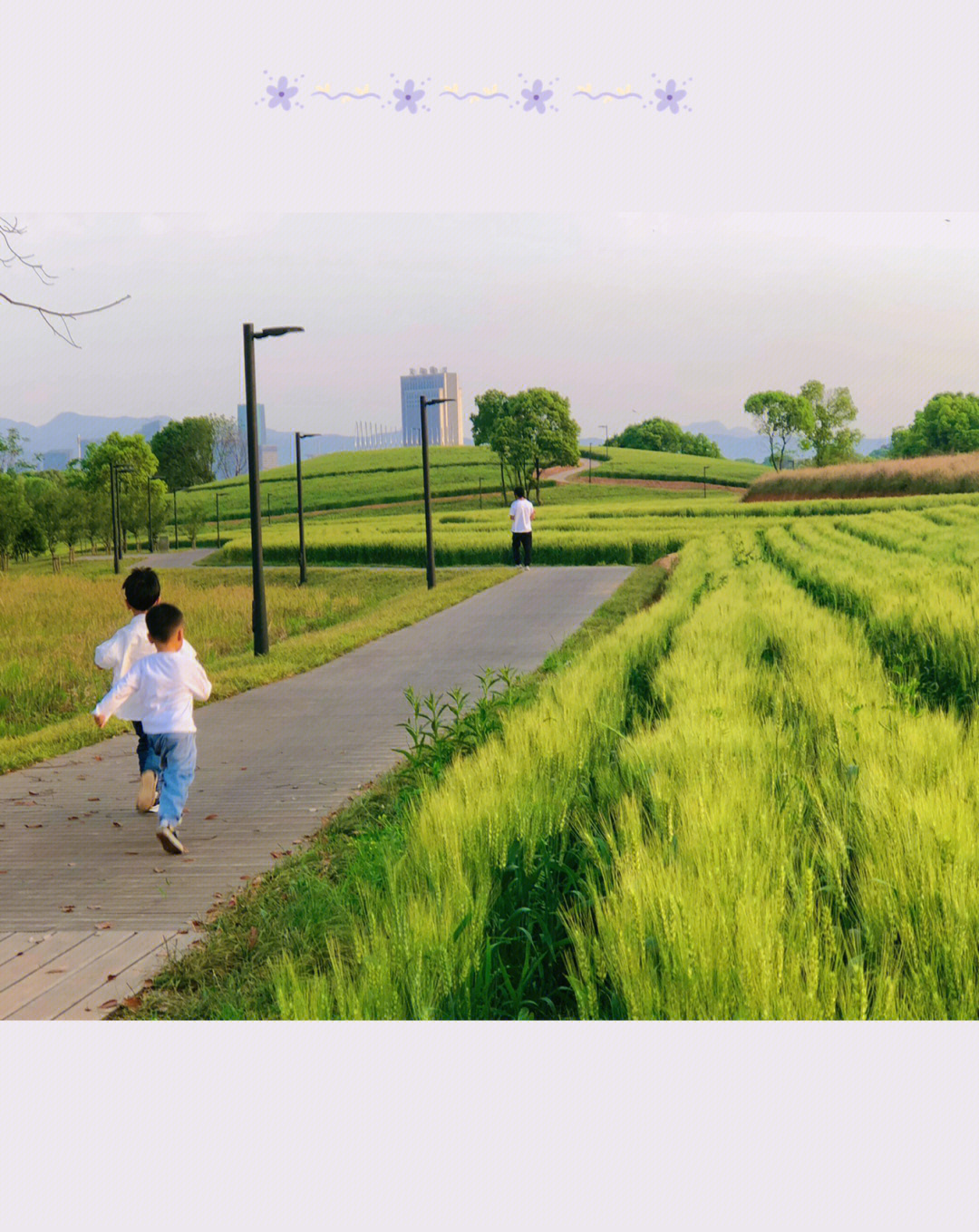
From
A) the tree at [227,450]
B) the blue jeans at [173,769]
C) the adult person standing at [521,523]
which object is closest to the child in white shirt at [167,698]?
the blue jeans at [173,769]

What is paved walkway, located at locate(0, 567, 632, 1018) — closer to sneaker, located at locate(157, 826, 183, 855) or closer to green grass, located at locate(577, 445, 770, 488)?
sneaker, located at locate(157, 826, 183, 855)

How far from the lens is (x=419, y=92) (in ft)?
15.2

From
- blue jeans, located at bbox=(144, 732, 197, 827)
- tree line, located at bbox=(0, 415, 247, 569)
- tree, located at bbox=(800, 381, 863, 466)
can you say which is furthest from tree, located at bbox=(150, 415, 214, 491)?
tree, located at bbox=(800, 381, 863, 466)

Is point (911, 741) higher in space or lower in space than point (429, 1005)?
higher

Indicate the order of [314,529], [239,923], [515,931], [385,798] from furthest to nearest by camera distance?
[314,529] < [385,798] < [239,923] < [515,931]

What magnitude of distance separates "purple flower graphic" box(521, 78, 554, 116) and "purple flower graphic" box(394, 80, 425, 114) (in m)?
0.43

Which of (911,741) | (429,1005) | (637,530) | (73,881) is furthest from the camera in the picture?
(637,530)

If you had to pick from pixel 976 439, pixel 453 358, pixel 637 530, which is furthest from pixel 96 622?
pixel 637 530

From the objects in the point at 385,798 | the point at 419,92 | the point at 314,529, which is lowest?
the point at 385,798

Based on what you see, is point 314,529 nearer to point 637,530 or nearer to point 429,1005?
point 637,530

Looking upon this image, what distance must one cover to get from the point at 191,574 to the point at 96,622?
89cm

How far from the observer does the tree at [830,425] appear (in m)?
7.19

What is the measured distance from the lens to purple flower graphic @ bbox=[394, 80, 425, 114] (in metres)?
4.64

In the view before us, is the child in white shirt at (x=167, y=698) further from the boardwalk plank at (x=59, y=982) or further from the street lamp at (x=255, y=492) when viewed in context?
the street lamp at (x=255, y=492)
